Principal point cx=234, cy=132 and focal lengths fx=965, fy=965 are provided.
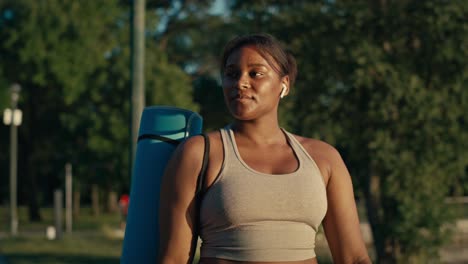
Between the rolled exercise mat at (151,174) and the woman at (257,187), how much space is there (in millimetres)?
355

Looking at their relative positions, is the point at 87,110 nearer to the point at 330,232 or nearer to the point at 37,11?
the point at 37,11

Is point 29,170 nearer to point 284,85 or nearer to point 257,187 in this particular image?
point 284,85

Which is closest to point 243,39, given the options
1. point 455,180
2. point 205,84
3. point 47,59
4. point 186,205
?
point 186,205

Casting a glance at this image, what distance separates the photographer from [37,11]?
34.1 m

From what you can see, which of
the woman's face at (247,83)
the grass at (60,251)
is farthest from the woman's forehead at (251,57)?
the grass at (60,251)

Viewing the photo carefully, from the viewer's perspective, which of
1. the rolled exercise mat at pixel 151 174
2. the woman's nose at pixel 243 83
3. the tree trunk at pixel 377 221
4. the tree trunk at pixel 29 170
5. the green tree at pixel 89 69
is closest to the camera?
the woman's nose at pixel 243 83

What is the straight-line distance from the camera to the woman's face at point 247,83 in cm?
286

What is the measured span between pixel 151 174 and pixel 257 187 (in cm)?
61

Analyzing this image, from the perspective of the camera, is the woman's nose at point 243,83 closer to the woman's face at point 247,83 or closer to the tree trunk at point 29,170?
the woman's face at point 247,83

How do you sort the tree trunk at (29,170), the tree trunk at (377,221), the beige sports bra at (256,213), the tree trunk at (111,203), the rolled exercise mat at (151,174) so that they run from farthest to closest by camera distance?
the tree trunk at (111,203)
the tree trunk at (29,170)
the tree trunk at (377,221)
the rolled exercise mat at (151,174)
the beige sports bra at (256,213)

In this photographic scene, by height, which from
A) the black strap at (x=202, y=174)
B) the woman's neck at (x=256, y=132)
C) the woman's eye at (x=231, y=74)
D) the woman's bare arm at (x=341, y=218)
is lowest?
the woman's bare arm at (x=341, y=218)

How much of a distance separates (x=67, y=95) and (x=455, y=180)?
2143 cm

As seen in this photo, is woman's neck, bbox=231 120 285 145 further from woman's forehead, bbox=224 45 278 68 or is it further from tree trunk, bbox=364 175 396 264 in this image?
tree trunk, bbox=364 175 396 264

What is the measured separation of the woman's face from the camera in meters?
2.86
